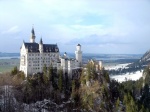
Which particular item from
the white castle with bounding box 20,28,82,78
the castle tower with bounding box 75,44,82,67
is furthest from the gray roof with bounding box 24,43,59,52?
the castle tower with bounding box 75,44,82,67

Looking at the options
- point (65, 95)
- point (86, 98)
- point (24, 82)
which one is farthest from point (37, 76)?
point (86, 98)

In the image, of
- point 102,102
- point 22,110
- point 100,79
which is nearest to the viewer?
point 22,110

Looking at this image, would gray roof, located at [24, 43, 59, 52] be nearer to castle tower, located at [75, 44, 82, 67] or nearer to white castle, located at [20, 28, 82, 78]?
white castle, located at [20, 28, 82, 78]

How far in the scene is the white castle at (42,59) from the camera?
293ft

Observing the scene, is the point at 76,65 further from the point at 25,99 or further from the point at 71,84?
the point at 25,99

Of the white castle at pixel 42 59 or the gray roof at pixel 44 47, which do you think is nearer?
the white castle at pixel 42 59

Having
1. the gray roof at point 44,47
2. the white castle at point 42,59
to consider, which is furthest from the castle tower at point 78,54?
the gray roof at point 44,47

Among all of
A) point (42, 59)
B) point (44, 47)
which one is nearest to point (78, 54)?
point (44, 47)

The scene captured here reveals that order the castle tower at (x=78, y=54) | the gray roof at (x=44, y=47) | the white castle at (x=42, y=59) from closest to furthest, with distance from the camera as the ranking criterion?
the white castle at (x=42, y=59), the gray roof at (x=44, y=47), the castle tower at (x=78, y=54)

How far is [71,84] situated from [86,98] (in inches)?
273

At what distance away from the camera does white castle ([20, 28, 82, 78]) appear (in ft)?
293

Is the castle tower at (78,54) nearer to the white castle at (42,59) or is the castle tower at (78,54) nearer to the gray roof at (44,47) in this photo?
the white castle at (42,59)

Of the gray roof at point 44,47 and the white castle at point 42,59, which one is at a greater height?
the gray roof at point 44,47

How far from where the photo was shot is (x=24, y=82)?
8369 centimetres
